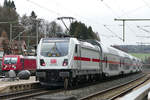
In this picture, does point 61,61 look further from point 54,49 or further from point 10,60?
point 10,60

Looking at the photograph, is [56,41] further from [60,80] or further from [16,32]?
[16,32]

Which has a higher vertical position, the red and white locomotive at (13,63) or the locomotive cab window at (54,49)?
the locomotive cab window at (54,49)

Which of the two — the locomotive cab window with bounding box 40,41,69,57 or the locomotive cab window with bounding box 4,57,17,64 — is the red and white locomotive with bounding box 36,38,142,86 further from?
the locomotive cab window with bounding box 4,57,17,64

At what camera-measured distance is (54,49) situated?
19859 mm

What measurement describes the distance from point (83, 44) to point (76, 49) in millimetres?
1655

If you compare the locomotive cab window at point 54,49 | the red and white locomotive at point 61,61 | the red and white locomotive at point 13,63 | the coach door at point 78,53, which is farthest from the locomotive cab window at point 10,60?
the coach door at point 78,53

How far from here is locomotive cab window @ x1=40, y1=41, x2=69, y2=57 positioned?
19666 millimetres

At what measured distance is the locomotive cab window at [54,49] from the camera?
64.5 feet

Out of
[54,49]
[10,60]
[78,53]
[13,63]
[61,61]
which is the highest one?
[54,49]

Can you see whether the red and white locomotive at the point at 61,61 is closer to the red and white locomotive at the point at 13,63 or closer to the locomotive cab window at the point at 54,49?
the locomotive cab window at the point at 54,49

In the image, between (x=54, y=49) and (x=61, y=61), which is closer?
(x=61, y=61)

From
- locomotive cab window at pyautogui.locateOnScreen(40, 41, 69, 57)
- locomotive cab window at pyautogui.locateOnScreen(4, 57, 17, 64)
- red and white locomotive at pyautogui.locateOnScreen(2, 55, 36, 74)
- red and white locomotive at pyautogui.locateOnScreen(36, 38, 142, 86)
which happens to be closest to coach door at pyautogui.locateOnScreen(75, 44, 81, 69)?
red and white locomotive at pyautogui.locateOnScreen(36, 38, 142, 86)

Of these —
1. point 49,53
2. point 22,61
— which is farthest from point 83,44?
point 22,61

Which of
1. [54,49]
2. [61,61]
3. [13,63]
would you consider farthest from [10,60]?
[61,61]
